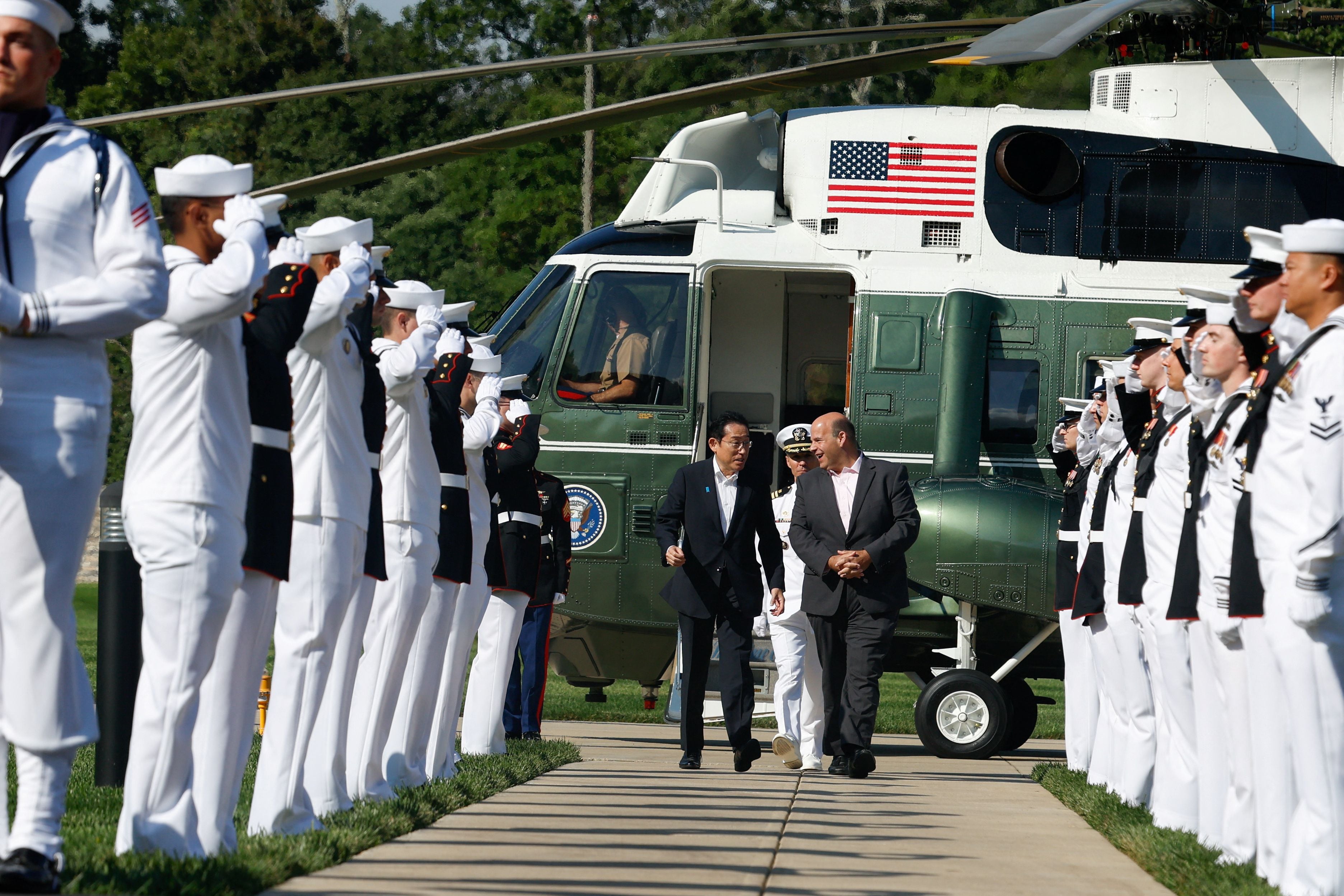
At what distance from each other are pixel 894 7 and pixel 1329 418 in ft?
132

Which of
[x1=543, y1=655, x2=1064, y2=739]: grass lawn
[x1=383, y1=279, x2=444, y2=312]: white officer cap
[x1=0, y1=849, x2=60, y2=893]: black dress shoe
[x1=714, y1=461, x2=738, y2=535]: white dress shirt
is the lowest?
[x1=543, y1=655, x2=1064, y2=739]: grass lawn

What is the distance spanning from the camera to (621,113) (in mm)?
9664

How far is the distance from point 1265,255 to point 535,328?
731 centimetres

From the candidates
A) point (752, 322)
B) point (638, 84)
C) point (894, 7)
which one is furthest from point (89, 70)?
point (752, 322)

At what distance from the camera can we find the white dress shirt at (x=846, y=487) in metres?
10.5

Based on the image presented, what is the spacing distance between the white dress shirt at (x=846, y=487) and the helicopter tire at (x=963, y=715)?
64.0 inches

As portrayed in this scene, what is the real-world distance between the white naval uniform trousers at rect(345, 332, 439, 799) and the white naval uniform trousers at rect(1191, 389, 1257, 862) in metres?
3.04

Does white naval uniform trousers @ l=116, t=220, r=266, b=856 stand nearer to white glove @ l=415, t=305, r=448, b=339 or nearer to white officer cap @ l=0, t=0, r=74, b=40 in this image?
white officer cap @ l=0, t=0, r=74, b=40

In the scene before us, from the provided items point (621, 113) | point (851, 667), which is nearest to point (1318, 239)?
point (621, 113)

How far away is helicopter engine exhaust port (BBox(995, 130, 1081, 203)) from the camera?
12.1 m

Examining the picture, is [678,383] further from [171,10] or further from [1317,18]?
[171,10]

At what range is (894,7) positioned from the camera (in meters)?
43.9

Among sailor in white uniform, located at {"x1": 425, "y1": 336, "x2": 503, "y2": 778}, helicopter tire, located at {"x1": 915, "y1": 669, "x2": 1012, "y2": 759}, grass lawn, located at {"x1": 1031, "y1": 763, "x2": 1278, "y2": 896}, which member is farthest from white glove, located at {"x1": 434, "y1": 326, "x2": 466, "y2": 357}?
helicopter tire, located at {"x1": 915, "y1": 669, "x2": 1012, "y2": 759}

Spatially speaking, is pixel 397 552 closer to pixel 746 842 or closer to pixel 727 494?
pixel 746 842
